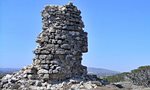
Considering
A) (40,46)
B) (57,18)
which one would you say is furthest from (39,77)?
(57,18)

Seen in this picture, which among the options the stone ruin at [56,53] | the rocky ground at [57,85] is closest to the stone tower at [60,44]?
the stone ruin at [56,53]

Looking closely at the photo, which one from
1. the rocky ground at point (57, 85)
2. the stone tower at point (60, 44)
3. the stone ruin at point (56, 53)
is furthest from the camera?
the stone tower at point (60, 44)

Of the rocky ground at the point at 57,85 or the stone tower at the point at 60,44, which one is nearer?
the rocky ground at the point at 57,85

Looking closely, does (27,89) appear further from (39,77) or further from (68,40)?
(68,40)

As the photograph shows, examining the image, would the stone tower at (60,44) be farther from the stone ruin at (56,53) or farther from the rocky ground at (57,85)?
the rocky ground at (57,85)

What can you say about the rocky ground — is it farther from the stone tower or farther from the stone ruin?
the stone tower

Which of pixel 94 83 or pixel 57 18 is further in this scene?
pixel 57 18

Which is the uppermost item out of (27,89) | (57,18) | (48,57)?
(57,18)

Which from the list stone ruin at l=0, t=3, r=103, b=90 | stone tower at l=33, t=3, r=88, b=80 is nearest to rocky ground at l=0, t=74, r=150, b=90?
stone ruin at l=0, t=3, r=103, b=90

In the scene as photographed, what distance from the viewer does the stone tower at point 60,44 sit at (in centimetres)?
1720

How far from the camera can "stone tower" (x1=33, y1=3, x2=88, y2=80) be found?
56.4 feet

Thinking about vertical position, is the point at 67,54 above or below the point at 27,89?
above

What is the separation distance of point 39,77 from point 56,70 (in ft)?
2.88

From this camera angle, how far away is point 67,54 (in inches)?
687
